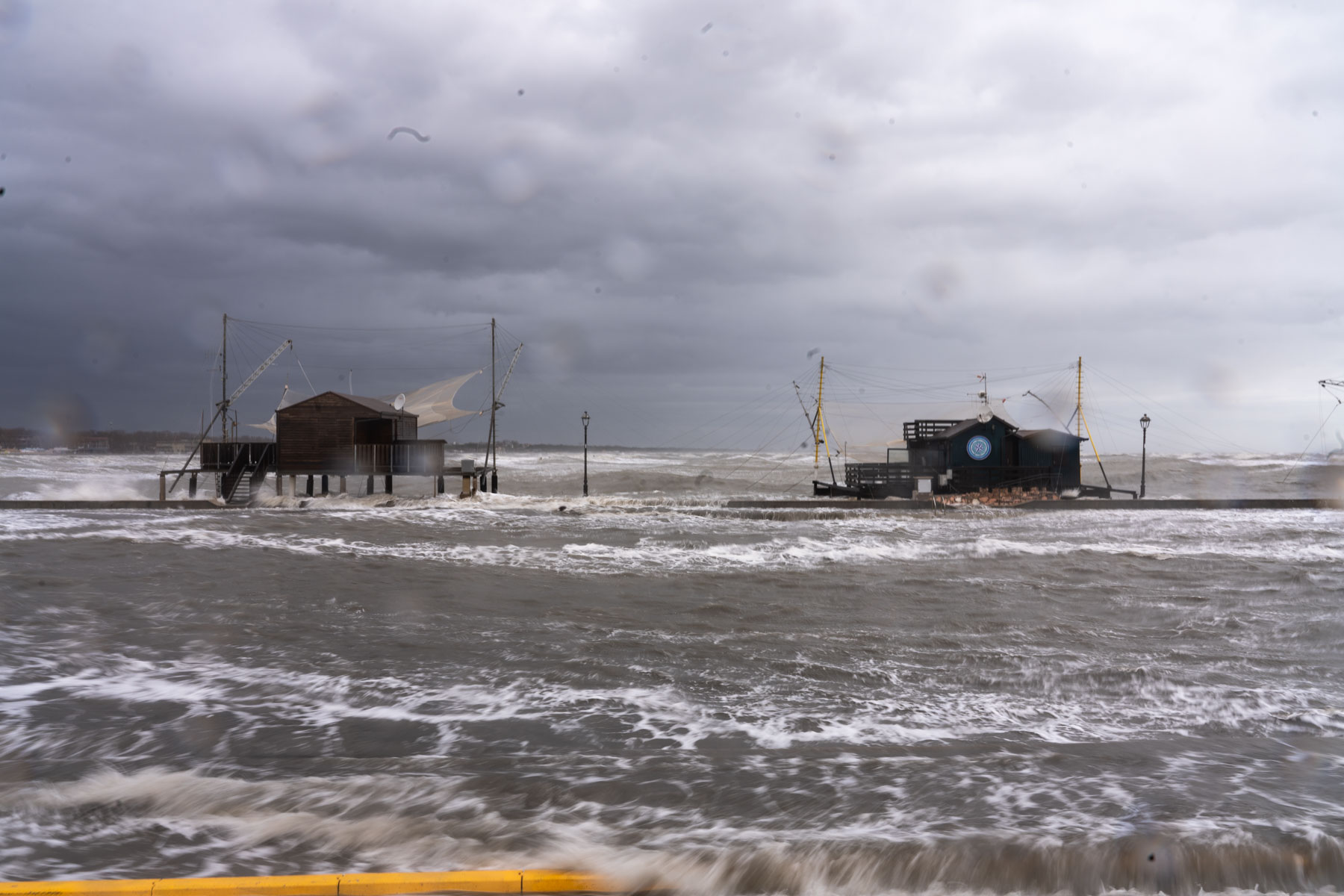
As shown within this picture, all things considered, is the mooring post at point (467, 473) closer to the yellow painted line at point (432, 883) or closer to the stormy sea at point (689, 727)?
the stormy sea at point (689, 727)

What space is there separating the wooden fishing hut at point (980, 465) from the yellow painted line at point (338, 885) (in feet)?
139

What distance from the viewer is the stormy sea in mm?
4094

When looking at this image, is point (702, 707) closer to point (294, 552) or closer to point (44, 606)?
point (44, 606)

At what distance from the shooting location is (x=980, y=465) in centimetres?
4475

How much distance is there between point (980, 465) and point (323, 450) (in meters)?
37.9

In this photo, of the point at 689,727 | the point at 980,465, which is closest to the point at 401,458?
the point at 980,465

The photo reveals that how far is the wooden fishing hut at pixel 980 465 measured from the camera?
44.2m

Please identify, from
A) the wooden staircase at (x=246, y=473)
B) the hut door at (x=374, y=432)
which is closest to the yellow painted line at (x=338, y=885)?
the wooden staircase at (x=246, y=473)

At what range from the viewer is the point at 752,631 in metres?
10.0

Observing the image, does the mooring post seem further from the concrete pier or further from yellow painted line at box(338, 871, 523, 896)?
yellow painted line at box(338, 871, 523, 896)

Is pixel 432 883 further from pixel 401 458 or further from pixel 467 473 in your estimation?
pixel 401 458

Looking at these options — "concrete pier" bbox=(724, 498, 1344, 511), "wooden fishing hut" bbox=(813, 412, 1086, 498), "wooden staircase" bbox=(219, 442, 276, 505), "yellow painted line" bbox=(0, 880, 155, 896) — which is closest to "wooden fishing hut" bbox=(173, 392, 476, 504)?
"wooden staircase" bbox=(219, 442, 276, 505)

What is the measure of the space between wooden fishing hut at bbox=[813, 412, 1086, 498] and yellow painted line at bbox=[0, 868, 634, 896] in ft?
139

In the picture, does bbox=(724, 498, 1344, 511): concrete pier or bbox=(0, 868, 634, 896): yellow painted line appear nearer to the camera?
bbox=(0, 868, 634, 896): yellow painted line
